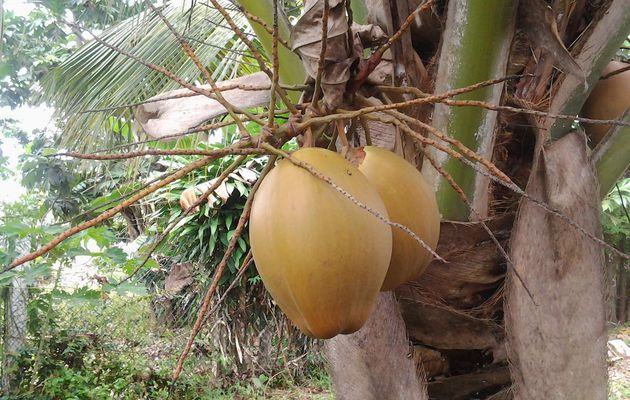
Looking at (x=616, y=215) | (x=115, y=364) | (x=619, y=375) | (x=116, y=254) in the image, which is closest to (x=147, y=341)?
(x=115, y=364)

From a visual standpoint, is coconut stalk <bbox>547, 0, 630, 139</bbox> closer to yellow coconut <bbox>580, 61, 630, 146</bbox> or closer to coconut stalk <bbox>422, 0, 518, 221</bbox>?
yellow coconut <bbox>580, 61, 630, 146</bbox>

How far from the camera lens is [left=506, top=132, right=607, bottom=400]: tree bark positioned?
3.22 feet

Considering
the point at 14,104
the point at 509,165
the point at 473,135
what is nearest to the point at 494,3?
the point at 473,135

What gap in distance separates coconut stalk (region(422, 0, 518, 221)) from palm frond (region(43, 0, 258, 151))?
129cm

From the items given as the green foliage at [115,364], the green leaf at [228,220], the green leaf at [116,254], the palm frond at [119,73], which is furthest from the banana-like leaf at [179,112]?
the green leaf at [228,220]

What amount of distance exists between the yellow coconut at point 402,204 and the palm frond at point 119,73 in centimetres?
159

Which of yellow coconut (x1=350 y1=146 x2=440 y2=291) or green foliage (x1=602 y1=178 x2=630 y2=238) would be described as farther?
green foliage (x1=602 y1=178 x2=630 y2=238)

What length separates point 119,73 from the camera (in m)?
2.33

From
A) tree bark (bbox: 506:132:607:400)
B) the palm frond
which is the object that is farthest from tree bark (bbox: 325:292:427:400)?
the palm frond

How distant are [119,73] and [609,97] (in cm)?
183

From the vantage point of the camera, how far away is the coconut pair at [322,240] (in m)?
0.54

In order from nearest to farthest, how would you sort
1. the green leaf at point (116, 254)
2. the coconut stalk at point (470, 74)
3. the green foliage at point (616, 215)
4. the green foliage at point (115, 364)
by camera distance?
the coconut stalk at point (470, 74)
the green leaf at point (116, 254)
the green foliage at point (115, 364)
the green foliage at point (616, 215)

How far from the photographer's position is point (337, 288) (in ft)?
1.83

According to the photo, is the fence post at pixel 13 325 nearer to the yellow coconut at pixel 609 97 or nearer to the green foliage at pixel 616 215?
the yellow coconut at pixel 609 97
